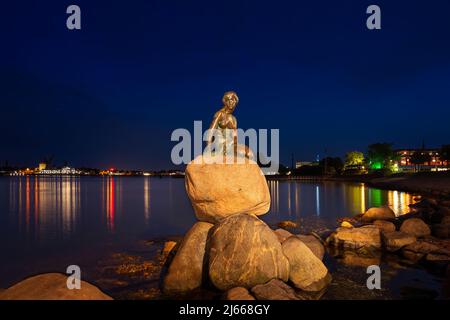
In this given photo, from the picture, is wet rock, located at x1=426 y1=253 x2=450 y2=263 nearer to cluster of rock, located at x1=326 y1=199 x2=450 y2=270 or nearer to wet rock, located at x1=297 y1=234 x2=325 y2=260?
cluster of rock, located at x1=326 y1=199 x2=450 y2=270

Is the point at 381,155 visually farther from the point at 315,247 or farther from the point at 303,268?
the point at 303,268

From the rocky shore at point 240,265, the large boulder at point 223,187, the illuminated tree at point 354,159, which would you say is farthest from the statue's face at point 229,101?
the illuminated tree at point 354,159

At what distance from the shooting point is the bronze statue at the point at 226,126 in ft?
36.4

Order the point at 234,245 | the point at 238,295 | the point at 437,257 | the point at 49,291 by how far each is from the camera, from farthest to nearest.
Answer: the point at 437,257 < the point at 234,245 < the point at 238,295 < the point at 49,291

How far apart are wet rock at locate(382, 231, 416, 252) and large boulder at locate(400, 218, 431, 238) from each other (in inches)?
62.7

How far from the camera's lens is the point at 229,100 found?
11203 mm

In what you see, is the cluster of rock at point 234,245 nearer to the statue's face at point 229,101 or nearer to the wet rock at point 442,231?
the statue's face at point 229,101

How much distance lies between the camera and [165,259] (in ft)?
48.2

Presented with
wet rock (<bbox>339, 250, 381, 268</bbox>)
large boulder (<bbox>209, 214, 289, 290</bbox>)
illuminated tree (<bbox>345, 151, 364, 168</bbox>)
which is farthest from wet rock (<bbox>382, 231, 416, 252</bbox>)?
illuminated tree (<bbox>345, 151, 364, 168</bbox>)

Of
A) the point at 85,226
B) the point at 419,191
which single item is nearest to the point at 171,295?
the point at 85,226

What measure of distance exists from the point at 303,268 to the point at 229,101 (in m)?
5.78

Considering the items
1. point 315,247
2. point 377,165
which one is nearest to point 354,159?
point 377,165
